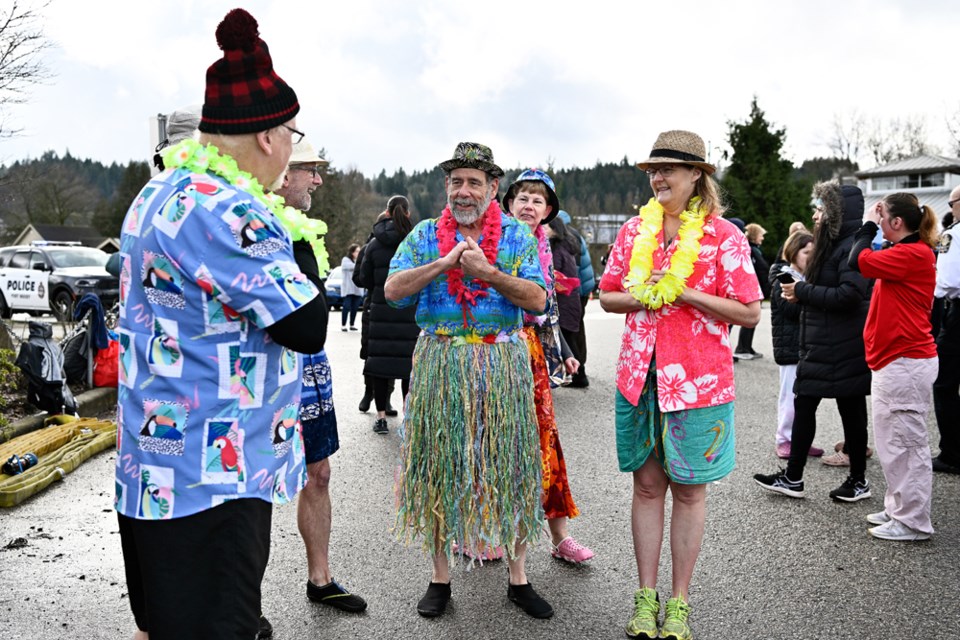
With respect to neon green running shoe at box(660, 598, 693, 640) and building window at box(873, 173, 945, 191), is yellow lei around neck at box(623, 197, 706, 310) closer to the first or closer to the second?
neon green running shoe at box(660, 598, 693, 640)

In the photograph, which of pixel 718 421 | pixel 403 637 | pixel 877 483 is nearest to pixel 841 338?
pixel 877 483

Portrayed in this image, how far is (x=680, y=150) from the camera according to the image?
3.34 metres

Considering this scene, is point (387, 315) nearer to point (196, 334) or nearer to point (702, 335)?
point (702, 335)

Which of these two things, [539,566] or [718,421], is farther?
[539,566]

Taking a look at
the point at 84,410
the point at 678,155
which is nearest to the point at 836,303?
the point at 678,155

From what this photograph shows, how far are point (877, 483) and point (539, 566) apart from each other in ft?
9.54

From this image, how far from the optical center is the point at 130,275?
6.36 feet

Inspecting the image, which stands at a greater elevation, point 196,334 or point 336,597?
point 196,334

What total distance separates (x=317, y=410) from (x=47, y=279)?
59.5 feet

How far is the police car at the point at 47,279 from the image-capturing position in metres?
18.2

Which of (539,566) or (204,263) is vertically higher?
(204,263)

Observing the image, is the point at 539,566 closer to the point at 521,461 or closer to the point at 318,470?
the point at 521,461

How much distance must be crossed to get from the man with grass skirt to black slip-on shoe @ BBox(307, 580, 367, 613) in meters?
0.31

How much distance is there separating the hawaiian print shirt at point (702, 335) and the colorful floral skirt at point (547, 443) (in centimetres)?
57
